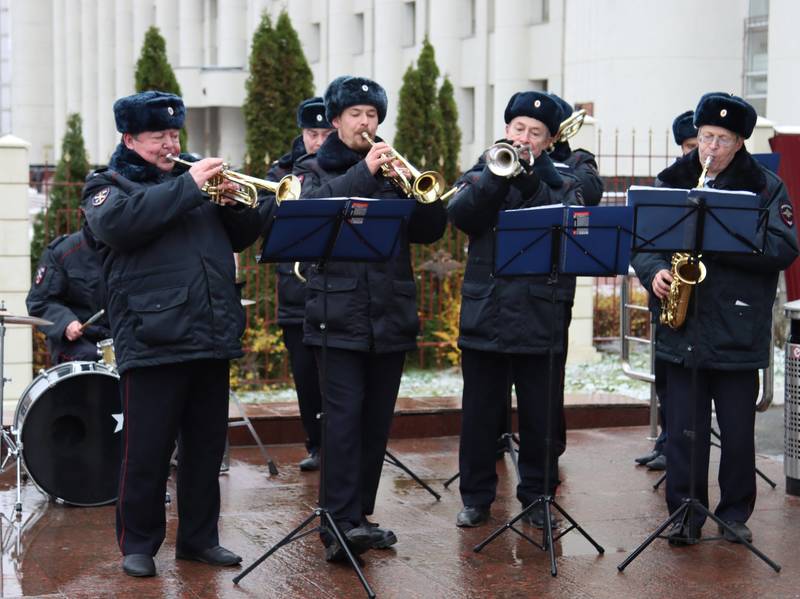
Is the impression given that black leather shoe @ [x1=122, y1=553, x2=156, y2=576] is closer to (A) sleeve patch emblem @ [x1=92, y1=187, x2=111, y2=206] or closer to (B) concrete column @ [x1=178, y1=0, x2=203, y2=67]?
(A) sleeve patch emblem @ [x1=92, y1=187, x2=111, y2=206]

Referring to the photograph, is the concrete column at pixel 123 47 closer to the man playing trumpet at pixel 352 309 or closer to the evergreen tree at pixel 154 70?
the evergreen tree at pixel 154 70

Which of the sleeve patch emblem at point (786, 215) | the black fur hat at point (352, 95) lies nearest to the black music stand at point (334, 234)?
the black fur hat at point (352, 95)

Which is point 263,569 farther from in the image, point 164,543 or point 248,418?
point 248,418

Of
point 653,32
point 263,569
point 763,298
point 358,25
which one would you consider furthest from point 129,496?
point 358,25

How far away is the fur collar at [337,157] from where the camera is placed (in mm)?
6527

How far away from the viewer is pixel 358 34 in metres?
34.0

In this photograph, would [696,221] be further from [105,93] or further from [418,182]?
[105,93]

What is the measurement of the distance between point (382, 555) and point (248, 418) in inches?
115

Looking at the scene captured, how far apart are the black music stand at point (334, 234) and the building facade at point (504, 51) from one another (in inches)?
369

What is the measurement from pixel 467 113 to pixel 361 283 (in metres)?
24.2

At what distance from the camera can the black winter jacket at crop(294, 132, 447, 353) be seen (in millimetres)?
6434

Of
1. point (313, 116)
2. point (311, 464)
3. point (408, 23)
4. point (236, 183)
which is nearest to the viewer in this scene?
point (236, 183)

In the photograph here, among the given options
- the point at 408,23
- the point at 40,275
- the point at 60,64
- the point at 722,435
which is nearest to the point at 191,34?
the point at 408,23

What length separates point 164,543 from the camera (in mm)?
6859
